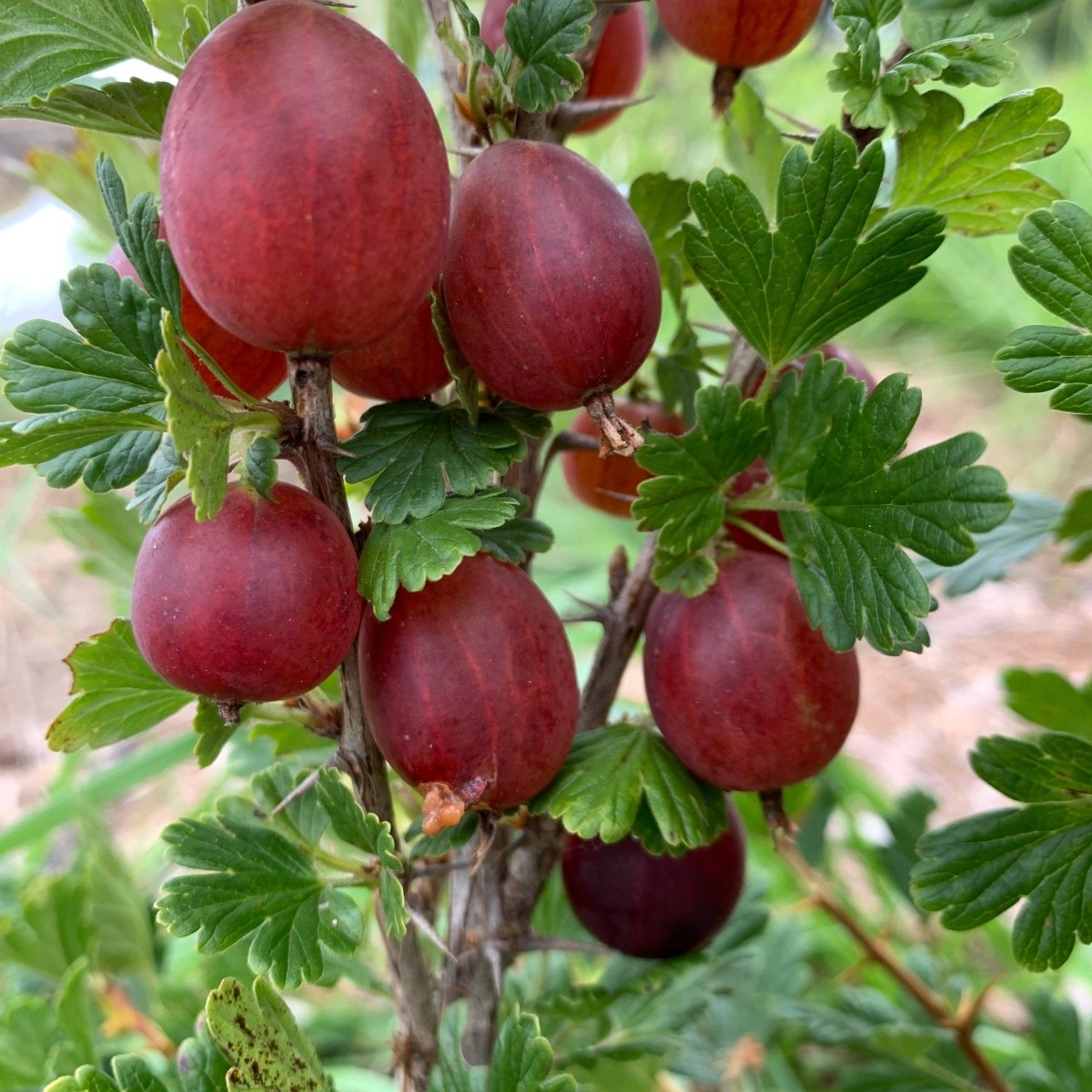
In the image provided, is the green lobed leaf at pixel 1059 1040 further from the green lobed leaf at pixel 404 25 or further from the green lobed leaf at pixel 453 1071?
the green lobed leaf at pixel 404 25

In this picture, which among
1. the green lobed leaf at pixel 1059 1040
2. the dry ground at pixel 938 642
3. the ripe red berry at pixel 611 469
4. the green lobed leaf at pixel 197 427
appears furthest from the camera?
the dry ground at pixel 938 642

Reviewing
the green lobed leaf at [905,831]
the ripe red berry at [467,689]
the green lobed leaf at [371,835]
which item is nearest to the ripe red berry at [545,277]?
the ripe red berry at [467,689]

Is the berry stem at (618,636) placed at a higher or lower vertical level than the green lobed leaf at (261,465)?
lower

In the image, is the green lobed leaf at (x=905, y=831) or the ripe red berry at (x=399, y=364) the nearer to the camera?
the ripe red berry at (x=399, y=364)

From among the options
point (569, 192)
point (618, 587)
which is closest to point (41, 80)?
point (569, 192)

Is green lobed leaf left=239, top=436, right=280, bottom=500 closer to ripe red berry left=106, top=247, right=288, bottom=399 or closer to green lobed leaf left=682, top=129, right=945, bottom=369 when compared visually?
ripe red berry left=106, top=247, right=288, bottom=399

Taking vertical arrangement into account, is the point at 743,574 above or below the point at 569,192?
below

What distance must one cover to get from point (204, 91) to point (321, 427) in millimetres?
145

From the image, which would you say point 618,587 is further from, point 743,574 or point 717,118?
point 717,118

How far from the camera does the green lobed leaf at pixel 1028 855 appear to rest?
54 cm

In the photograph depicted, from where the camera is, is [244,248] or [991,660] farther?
[991,660]

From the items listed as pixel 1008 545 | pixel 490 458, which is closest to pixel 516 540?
pixel 490 458

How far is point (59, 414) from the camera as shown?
465 mm

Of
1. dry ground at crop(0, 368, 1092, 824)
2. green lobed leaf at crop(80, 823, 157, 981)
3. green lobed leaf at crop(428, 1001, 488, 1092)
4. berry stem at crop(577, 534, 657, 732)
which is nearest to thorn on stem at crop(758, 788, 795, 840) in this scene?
Answer: berry stem at crop(577, 534, 657, 732)
